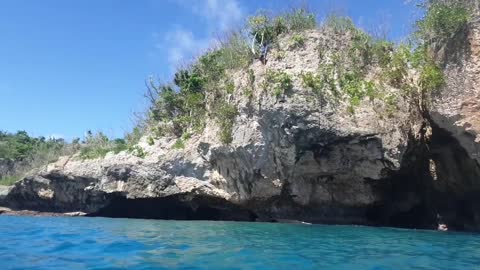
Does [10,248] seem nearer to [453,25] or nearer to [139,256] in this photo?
[139,256]

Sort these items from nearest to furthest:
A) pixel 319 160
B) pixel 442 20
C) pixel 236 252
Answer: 1. pixel 236 252
2. pixel 442 20
3. pixel 319 160

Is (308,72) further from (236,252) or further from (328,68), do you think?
(236,252)

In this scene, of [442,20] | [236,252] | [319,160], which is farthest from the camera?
[319,160]

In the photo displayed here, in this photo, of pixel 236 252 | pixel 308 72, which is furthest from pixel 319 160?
pixel 236 252

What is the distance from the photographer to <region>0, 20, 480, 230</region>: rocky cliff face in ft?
48.7

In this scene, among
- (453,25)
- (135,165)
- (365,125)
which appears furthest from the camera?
(135,165)

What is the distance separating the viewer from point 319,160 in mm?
16344

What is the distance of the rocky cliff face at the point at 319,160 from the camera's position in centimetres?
1484

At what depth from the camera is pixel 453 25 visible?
46.5 ft

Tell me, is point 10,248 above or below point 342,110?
below

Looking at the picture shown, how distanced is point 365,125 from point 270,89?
12.2 feet

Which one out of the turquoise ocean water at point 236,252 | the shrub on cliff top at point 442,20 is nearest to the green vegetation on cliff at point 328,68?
the shrub on cliff top at point 442,20

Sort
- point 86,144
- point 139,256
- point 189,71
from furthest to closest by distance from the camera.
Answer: point 86,144 → point 189,71 → point 139,256

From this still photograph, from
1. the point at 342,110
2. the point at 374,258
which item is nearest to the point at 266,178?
the point at 342,110
